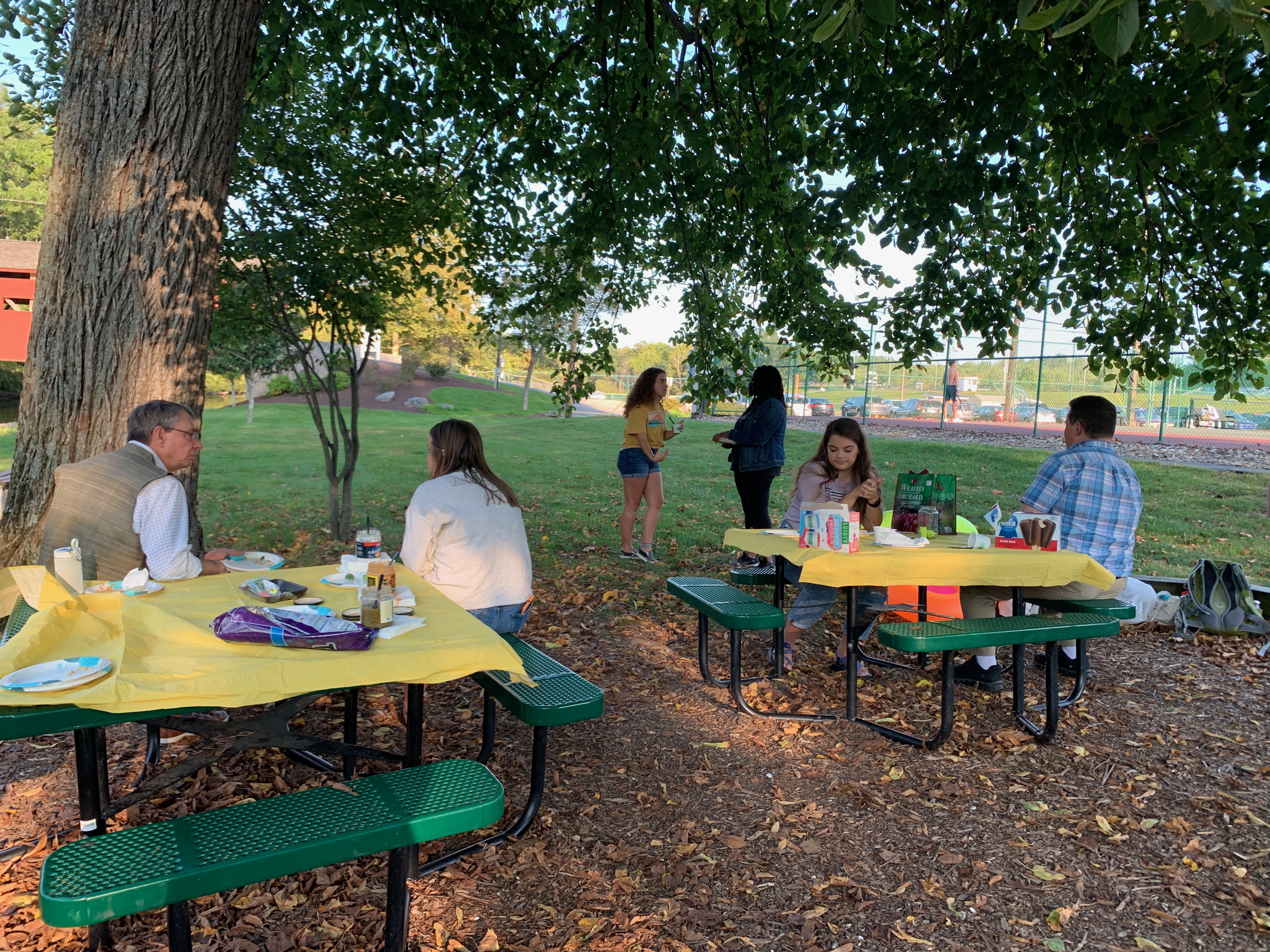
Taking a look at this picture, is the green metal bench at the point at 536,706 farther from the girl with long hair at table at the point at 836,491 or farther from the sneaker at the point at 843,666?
the sneaker at the point at 843,666

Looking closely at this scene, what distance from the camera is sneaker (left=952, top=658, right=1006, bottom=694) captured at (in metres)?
4.81

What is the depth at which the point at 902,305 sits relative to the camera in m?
6.96

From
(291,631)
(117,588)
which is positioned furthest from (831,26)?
(117,588)

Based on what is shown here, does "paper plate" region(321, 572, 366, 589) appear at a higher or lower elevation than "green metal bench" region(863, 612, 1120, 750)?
higher

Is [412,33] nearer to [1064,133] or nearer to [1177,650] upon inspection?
[1064,133]

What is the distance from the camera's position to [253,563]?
3629 millimetres

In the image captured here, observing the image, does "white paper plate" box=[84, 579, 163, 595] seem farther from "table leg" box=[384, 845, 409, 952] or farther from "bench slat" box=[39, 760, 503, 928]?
"table leg" box=[384, 845, 409, 952]

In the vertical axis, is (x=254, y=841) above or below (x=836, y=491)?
below

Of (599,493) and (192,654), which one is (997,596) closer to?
(192,654)

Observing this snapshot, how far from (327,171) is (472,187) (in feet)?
6.13

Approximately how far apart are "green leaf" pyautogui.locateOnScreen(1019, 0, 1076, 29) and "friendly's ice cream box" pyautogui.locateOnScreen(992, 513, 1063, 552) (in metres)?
3.49

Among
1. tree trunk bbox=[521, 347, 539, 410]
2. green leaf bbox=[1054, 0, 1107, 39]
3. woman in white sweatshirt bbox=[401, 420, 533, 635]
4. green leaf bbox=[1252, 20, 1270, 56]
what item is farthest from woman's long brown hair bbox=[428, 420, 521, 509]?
tree trunk bbox=[521, 347, 539, 410]

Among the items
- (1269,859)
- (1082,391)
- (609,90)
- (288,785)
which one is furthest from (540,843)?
(1082,391)

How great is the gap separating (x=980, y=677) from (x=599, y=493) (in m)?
8.83
